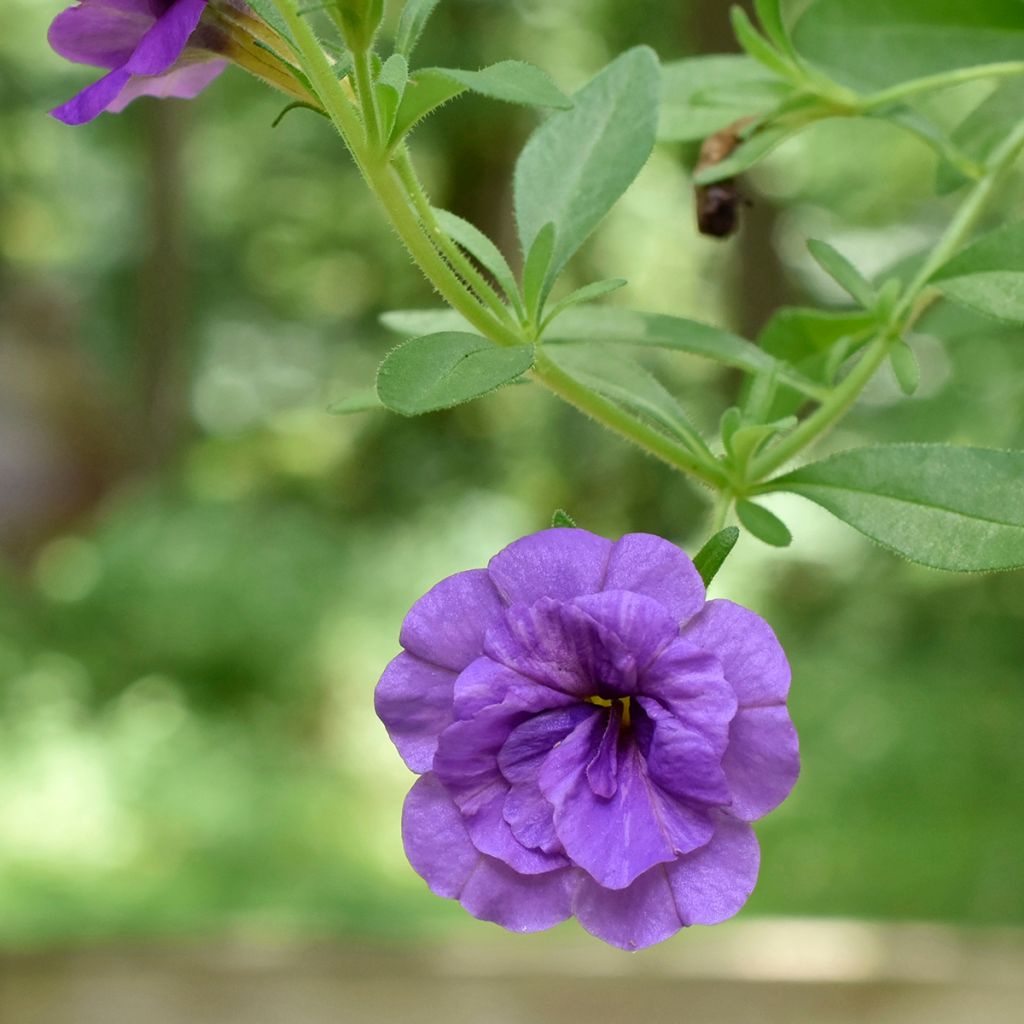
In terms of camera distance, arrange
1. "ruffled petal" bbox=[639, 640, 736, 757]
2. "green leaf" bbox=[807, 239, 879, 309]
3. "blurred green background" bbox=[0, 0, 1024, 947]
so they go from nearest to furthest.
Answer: "ruffled petal" bbox=[639, 640, 736, 757], "green leaf" bbox=[807, 239, 879, 309], "blurred green background" bbox=[0, 0, 1024, 947]

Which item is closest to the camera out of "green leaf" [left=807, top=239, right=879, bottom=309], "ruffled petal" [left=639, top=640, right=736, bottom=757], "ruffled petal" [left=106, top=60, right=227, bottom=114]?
"ruffled petal" [left=639, top=640, right=736, bottom=757]

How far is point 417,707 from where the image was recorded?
40 centimetres

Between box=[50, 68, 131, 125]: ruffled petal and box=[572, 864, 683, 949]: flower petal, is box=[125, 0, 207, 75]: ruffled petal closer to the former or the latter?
box=[50, 68, 131, 125]: ruffled petal

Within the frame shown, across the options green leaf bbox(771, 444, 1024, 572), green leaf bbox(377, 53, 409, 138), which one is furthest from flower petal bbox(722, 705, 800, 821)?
green leaf bbox(377, 53, 409, 138)

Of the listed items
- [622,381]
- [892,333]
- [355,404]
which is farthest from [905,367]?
[355,404]

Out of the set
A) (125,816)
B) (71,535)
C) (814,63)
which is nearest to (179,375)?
(71,535)

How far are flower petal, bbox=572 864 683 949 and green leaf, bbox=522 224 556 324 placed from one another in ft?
0.65

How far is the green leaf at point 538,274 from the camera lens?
49cm

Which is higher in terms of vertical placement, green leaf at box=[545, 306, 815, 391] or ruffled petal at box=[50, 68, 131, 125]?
ruffled petal at box=[50, 68, 131, 125]

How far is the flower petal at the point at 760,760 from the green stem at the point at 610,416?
4.6 inches

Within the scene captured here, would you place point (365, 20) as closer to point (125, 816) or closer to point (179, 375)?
point (125, 816)

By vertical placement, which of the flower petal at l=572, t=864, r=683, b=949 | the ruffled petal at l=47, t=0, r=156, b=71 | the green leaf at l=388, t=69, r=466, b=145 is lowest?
the flower petal at l=572, t=864, r=683, b=949

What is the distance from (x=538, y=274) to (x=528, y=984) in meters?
2.86

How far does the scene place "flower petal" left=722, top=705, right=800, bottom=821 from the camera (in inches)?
15.2
